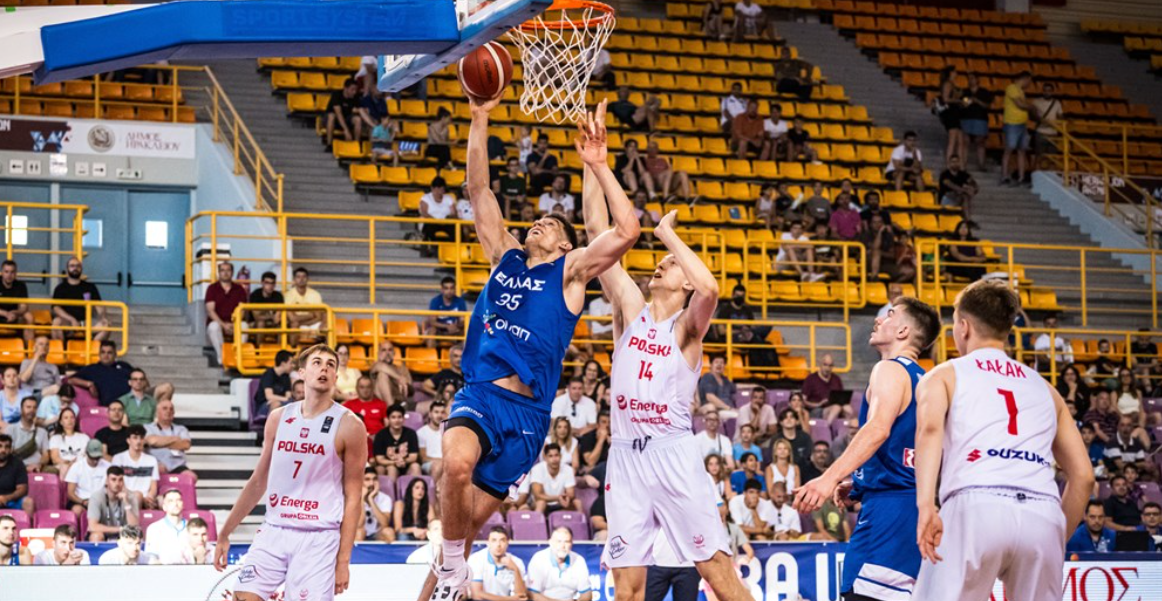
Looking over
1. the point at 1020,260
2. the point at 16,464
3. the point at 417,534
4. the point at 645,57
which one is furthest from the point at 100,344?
the point at 1020,260

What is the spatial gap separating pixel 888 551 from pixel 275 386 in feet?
35.3

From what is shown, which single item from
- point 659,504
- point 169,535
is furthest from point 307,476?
point 169,535

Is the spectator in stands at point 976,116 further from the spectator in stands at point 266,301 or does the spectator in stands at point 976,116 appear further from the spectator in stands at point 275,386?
the spectator in stands at point 275,386

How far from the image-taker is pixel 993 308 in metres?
6.65

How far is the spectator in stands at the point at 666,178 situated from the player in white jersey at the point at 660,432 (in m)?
14.2

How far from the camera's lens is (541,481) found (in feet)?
52.9

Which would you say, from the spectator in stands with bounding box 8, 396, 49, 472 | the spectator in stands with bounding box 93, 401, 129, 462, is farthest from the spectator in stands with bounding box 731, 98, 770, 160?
the spectator in stands with bounding box 8, 396, 49, 472

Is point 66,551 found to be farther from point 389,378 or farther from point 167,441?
point 389,378

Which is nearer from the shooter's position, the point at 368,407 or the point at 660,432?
the point at 660,432

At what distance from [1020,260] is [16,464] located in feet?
54.1

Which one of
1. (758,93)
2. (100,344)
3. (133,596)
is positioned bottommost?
(133,596)

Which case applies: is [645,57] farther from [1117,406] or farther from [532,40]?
[532,40]

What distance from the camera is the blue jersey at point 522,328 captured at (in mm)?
8422

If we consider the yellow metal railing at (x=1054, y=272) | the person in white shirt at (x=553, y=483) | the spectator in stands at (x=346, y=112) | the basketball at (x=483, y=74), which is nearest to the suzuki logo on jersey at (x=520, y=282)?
the basketball at (x=483, y=74)
